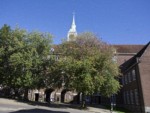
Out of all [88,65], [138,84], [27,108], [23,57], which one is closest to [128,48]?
[138,84]

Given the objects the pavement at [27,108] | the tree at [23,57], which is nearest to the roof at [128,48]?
the tree at [23,57]

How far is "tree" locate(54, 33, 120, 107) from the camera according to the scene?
37.6 metres

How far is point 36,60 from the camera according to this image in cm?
4250

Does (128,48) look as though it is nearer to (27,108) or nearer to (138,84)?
(138,84)

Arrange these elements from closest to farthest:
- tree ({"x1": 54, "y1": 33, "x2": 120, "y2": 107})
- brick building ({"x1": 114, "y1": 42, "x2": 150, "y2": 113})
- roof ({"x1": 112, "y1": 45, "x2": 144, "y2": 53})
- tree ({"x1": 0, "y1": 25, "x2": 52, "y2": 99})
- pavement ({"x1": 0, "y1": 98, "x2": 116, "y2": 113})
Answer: pavement ({"x1": 0, "y1": 98, "x2": 116, "y2": 113})
tree ({"x1": 54, "y1": 33, "x2": 120, "y2": 107})
brick building ({"x1": 114, "y1": 42, "x2": 150, "y2": 113})
tree ({"x1": 0, "y1": 25, "x2": 52, "y2": 99})
roof ({"x1": 112, "y1": 45, "x2": 144, "y2": 53})

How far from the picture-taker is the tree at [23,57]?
4138 cm

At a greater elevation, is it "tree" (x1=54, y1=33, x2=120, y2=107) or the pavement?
"tree" (x1=54, y1=33, x2=120, y2=107)

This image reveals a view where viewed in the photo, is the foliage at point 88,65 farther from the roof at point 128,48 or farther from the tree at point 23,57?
the roof at point 128,48

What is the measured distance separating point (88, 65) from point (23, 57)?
11.5m

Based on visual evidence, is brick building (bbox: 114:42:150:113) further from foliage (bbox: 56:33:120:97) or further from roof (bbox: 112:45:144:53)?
roof (bbox: 112:45:144:53)

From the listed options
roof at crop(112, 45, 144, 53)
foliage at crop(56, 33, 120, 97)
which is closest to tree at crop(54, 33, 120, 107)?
foliage at crop(56, 33, 120, 97)

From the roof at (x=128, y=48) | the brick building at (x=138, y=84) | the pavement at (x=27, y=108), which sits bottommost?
the pavement at (x=27, y=108)

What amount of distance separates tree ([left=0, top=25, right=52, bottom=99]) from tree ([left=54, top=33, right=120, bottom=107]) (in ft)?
14.6

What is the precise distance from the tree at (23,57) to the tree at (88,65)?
445cm
